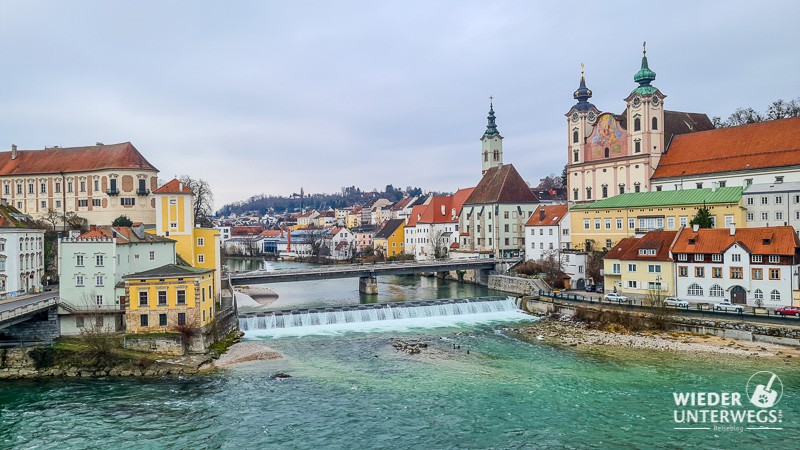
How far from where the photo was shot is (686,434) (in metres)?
19.3

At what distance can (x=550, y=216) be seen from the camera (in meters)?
57.1

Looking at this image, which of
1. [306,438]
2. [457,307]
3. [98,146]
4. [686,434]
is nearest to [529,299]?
[457,307]

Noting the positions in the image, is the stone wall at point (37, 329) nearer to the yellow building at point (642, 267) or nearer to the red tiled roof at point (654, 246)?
the yellow building at point (642, 267)

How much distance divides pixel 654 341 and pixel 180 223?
28727 millimetres

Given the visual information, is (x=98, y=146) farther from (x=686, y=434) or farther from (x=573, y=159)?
(x=686, y=434)

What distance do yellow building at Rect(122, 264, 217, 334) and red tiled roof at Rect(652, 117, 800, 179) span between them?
43395mm

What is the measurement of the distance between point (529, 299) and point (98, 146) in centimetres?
4451

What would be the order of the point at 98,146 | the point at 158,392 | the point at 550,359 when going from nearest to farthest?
the point at 158,392
the point at 550,359
the point at 98,146

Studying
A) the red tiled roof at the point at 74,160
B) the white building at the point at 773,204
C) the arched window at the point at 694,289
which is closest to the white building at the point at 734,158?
the white building at the point at 773,204

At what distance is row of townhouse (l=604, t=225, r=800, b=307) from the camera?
34.3 m

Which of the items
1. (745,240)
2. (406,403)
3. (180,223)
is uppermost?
(180,223)

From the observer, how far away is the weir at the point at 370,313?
36.5m

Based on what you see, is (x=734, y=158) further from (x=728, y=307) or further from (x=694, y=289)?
(x=728, y=307)

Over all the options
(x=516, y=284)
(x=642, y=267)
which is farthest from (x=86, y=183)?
(x=642, y=267)
